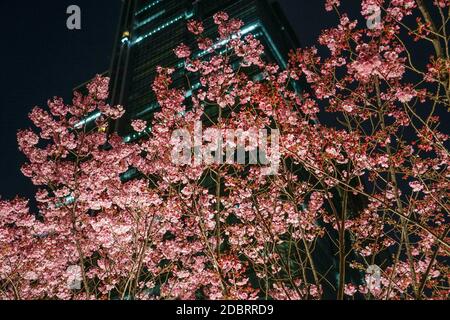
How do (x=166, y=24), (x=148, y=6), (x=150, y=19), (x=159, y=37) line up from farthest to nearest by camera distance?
(x=148, y=6) < (x=150, y=19) < (x=166, y=24) < (x=159, y=37)

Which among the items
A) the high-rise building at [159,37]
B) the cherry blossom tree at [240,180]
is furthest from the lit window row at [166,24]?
the cherry blossom tree at [240,180]

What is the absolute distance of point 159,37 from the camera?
58156mm

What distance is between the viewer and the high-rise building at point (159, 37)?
48344mm

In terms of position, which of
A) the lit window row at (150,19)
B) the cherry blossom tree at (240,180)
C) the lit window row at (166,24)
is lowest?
the cherry blossom tree at (240,180)

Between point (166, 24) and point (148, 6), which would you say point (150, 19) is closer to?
A: point (148, 6)

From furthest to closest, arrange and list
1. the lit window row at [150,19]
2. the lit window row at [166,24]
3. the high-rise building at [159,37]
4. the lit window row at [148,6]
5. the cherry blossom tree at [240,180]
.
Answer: the lit window row at [148,6], the lit window row at [150,19], the lit window row at [166,24], the high-rise building at [159,37], the cherry blossom tree at [240,180]

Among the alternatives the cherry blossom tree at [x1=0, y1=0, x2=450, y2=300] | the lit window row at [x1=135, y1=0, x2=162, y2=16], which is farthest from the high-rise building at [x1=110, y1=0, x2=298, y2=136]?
the cherry blossom tree at [x1=0, y1=0, x2=450, y2=300]

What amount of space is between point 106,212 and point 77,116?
11.3 ft

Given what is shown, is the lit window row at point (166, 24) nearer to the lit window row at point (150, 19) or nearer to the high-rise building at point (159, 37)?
the high-rise building at point (159, 37)

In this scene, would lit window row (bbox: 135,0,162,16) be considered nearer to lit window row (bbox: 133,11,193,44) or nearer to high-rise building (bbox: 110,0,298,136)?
high-rise building (bbox: 110,0,298,136)

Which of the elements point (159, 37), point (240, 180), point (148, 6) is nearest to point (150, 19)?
point (148, 6)
